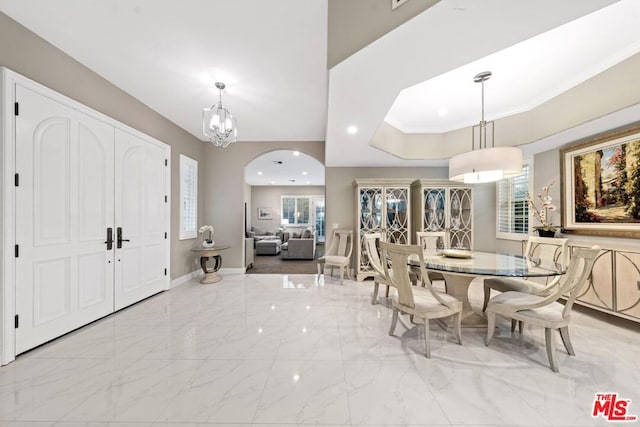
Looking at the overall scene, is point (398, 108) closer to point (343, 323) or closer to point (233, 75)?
point (233, 75)

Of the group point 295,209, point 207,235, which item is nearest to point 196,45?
point 207,235

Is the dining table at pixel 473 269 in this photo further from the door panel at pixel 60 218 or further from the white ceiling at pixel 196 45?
the door panel at pixel 60 218

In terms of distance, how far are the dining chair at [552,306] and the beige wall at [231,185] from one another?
3.74 m

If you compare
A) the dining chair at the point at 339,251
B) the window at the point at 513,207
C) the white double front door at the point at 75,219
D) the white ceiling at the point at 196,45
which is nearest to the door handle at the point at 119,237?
Result: the white double front door at the point at 75,219

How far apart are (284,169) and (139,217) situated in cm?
485

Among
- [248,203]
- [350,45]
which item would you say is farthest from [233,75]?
[248,203]

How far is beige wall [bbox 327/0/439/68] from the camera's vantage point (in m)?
1.37

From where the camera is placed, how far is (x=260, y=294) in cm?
368

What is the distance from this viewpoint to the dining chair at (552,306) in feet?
5.96

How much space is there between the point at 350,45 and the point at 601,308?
152 inches

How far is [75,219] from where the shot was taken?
8.02ft

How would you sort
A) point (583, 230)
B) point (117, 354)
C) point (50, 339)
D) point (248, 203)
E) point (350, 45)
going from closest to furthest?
point (350, 45) → point (117, 354) → point (50, 339) → point (583, 230) → point (248, 203)

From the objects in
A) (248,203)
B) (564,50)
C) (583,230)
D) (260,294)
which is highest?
(564,50)

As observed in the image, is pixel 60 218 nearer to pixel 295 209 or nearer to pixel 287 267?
pixel 287 267
